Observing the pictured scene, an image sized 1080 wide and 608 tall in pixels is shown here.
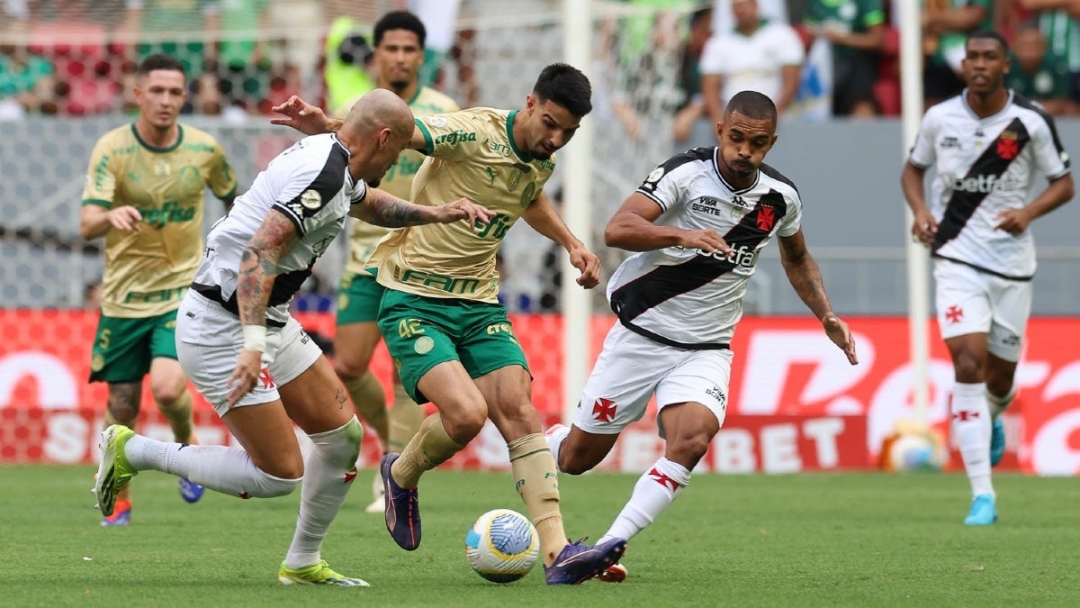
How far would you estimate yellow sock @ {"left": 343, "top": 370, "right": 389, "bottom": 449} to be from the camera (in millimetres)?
10523

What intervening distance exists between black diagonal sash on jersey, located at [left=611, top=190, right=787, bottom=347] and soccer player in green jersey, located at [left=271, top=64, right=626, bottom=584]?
1.30 ft

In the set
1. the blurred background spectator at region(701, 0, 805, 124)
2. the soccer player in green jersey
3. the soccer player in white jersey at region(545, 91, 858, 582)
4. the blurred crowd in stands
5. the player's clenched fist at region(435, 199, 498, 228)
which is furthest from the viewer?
the blurred background spectator at region(701, 0, 805, 124)

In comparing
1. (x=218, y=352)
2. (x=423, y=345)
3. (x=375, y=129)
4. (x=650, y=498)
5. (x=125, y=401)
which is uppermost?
(x=375, y=129)

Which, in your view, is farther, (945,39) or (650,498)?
(945,39)

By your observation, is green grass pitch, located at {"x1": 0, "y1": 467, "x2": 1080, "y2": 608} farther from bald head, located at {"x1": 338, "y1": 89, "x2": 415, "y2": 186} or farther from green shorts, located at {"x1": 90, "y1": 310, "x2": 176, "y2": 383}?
bald head, located at {"x1": 338, "y1": 89, "x2": 415, "y2": 186}

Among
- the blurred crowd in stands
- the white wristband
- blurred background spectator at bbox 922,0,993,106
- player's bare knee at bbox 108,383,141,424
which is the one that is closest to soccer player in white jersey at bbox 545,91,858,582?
the white wristband

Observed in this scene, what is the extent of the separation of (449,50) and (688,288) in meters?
8.33

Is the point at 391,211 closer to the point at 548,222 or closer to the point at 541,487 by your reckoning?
the point at 548,222

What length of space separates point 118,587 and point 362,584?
93cm

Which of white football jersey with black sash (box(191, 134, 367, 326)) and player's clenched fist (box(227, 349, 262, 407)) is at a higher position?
white football jersey with black sash (box(191, 134, 367, 326))

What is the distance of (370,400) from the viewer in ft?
35.0

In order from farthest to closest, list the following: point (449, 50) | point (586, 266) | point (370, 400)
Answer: point (449, 50), point (370, 400), point (586, 266)

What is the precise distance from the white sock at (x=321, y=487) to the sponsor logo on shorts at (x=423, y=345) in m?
0.74

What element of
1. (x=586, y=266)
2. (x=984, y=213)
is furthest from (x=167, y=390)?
(x=984, y=213)
